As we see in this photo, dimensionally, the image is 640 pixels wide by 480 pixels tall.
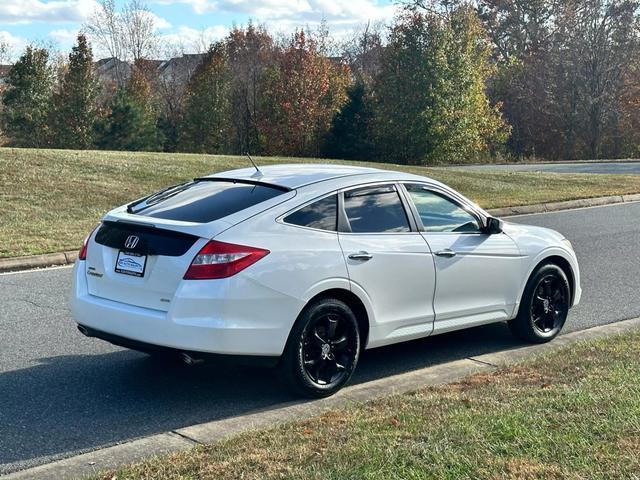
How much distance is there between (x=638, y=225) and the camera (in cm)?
1514

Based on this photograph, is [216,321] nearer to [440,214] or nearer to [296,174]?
[296,174]

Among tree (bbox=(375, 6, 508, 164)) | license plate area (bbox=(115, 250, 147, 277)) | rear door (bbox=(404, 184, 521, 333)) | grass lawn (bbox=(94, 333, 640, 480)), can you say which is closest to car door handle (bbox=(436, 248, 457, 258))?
rear door (bbox=(404, 184, 521, 333))

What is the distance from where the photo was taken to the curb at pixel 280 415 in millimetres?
4410

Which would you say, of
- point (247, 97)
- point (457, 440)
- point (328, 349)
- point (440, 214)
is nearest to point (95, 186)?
point (440, 214)

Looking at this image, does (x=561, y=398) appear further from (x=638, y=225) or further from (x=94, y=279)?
(x=638, y=225)

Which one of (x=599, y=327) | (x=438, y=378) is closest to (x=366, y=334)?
(x=438, y=378)

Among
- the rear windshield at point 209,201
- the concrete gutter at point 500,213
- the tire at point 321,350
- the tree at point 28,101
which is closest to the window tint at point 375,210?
the rear windshield at point 209,201

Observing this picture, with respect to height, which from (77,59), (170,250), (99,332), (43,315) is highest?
(77,59)

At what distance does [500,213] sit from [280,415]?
12.2 m

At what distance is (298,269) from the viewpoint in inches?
212

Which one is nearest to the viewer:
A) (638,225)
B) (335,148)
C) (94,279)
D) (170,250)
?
(170,250)

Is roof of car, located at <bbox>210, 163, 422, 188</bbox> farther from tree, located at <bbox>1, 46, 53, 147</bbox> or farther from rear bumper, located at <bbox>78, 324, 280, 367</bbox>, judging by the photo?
tree, located at <bbox>1, 46, 53, 147</bbox>

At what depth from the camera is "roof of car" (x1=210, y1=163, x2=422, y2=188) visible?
19.7 ft

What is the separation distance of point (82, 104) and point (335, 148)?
565 inches
